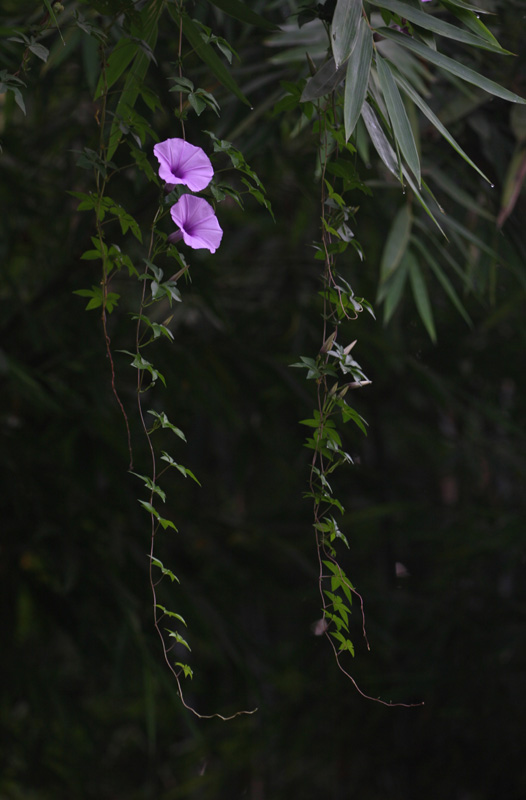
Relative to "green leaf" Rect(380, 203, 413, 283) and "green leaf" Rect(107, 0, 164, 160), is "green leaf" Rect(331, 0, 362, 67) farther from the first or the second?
"green leaf" Rect(380, 203, 413, 283)

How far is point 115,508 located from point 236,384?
0.37 metres

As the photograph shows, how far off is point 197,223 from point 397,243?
66cm

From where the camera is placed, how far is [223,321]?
1.43m

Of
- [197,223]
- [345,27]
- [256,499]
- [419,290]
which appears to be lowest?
[256,499]

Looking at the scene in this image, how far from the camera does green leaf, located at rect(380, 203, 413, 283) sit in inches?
45.3

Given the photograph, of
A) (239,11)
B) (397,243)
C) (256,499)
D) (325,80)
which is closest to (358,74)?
(325,80)

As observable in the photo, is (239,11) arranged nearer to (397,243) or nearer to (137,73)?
(137,73)

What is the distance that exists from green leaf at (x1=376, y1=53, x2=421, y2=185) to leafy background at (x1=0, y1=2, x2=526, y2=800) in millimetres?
578

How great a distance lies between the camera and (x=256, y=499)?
258 centimetres

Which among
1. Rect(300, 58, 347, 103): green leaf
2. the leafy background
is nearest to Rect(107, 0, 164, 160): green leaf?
Rect(300, 58, 347, 103): green leaf

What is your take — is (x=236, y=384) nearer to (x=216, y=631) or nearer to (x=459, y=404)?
(x=216, y=631)

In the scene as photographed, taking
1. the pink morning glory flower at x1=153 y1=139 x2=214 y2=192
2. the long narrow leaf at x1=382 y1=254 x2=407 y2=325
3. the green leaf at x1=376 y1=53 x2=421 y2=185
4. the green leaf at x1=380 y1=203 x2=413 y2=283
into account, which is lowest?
the long narrow leaf at x1=382 y1=254 x2=407 y2=325

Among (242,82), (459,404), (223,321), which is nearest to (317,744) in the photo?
(459,404)

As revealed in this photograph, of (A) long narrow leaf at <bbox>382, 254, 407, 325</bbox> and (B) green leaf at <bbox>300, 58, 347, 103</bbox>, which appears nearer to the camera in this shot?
(B) green leaf at <bbox>300, 58, 347, 103</bbox>
